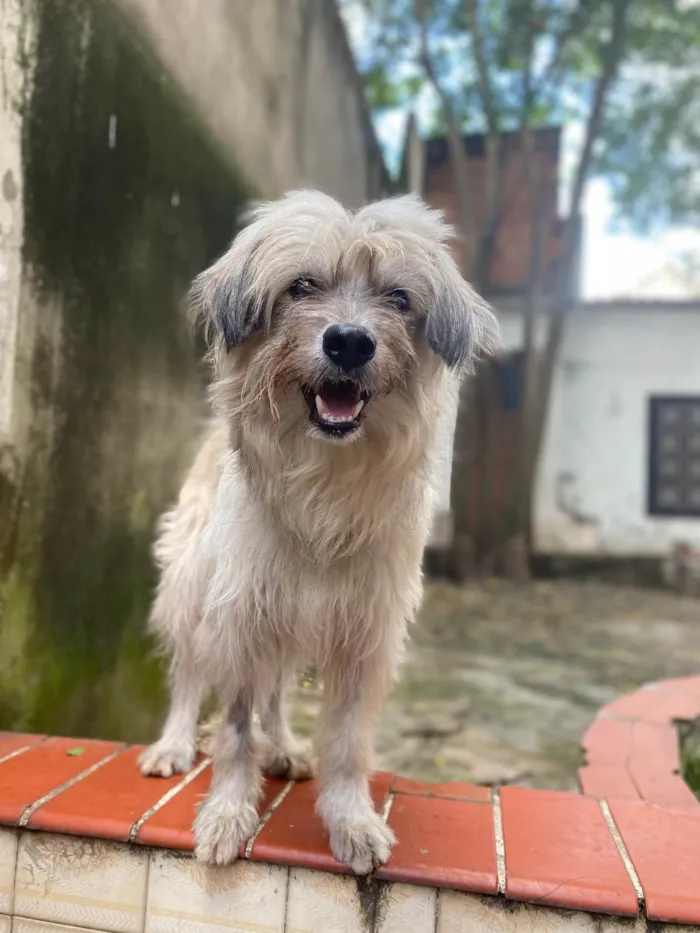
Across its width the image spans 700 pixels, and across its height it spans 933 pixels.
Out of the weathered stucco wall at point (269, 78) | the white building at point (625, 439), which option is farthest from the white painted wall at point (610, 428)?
the weathered stucco wall at point (269, 78)

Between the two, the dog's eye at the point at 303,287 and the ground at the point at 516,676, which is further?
the ground at the point at 516,676

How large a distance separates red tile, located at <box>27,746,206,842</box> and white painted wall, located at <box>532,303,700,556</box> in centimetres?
948

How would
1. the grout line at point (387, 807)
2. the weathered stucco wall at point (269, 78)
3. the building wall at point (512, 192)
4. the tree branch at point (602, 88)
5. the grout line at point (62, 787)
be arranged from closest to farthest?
the grout line at point (62, 787)
the grout line at point (387, 807)
the weathered stucco wall at point (269, 78)
the tree branch at point (602, 88)
the building wall at point (512, 192)

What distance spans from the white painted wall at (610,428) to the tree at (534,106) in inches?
18.5

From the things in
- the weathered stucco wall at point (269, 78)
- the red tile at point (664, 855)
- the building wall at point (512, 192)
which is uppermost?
the building wall at point (512, 192)

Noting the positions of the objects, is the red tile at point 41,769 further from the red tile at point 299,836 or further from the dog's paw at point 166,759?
the red tile at point 299,836

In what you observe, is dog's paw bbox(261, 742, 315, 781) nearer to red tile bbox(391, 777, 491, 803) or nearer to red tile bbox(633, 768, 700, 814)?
red tile bbox(391, 777, 491, 803)

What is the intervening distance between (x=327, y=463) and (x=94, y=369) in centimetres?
126

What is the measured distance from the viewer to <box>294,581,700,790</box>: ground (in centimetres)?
356

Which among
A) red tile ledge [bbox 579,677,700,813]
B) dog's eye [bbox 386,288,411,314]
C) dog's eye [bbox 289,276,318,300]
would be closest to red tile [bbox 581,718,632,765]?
red tile ledge [bbox 579,677,700,813]

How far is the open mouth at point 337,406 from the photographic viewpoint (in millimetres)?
1740

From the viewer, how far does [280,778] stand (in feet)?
7.64

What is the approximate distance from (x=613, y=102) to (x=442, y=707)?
9905mm

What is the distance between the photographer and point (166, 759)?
225cm
